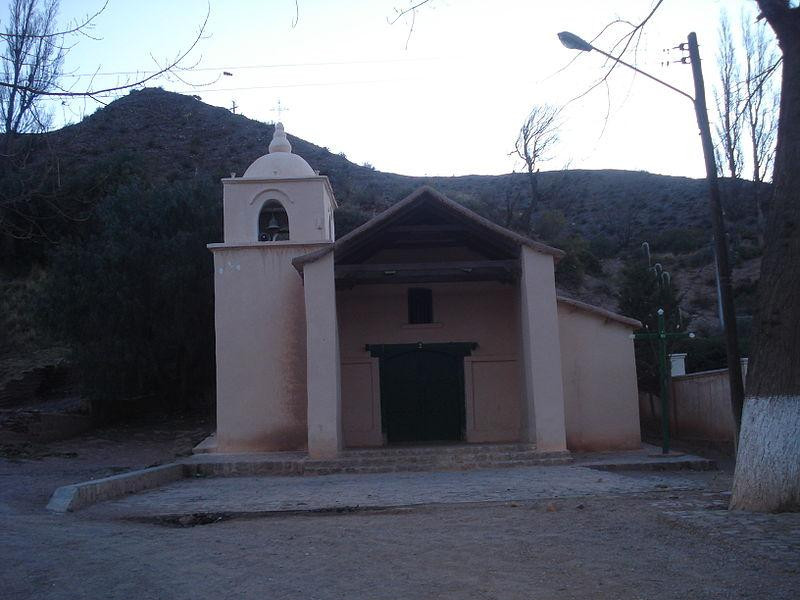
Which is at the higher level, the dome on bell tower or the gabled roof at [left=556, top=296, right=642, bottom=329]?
the dome on bell tower

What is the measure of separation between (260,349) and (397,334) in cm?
325

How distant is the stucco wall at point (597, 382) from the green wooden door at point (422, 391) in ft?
8.17

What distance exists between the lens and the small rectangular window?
1886 cm

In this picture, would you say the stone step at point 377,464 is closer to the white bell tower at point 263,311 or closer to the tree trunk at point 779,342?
the white bell tower at point 263,311

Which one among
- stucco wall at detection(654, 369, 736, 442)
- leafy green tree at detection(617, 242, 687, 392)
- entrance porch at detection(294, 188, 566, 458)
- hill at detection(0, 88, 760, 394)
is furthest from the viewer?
hill at detection(0, 88, 760, 394)

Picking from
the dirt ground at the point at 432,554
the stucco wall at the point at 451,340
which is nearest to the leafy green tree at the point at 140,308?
the stucco wall at the point at 451,340

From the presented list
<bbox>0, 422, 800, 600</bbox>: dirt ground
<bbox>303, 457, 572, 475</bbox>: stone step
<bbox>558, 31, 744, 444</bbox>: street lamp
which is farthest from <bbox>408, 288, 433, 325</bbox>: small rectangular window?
<bbox>0, 422, 800, 600</bbox>: dirt ground

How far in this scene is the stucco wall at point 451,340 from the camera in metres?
18.5

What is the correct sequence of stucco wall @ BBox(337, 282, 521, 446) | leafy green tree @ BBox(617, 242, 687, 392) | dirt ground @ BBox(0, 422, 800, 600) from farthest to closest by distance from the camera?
leafy green tree @ BBox(617, 242, 687, 392)
stucco wall @ BBox(337, 282, 521, 446)
dirt ground @ BBox(0, 422, 800, 600)

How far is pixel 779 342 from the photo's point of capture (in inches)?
289

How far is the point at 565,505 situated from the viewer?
9.33m

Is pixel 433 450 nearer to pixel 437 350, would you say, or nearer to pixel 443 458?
pixel 443 458

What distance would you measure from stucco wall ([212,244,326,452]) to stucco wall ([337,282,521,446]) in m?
1.50

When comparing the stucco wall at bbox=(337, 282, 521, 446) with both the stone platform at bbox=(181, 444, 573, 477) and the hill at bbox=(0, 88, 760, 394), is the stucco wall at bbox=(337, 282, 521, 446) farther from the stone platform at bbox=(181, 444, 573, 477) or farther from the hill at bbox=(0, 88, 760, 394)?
the hill at bbox=(0, 88, 760, 394)
